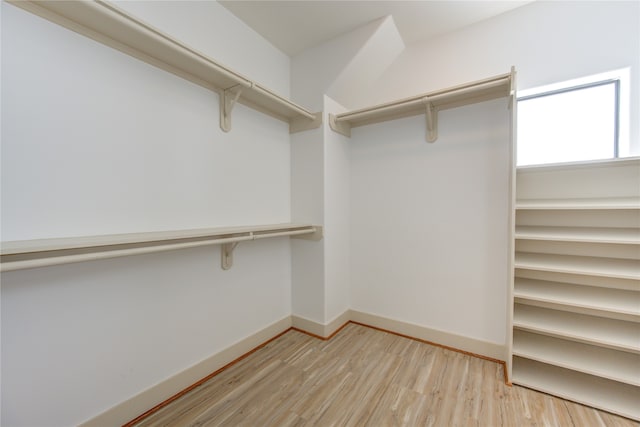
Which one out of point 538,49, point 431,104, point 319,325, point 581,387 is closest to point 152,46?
point 431,104

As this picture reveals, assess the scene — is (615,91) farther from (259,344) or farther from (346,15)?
(259,344)

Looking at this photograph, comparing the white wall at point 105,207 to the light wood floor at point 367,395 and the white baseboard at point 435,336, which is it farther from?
the white baseboard at point 435,336

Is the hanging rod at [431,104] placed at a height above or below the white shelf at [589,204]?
above

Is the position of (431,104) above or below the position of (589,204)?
above

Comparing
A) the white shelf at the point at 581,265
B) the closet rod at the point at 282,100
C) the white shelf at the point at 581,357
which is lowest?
the white shelf at the point at 581,357

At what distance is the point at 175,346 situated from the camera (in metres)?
1.52

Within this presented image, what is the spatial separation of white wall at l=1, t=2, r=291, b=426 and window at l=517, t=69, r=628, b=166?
7.31 ft

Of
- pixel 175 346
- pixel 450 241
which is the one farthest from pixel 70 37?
pixel 450 241

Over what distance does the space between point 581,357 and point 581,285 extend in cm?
44

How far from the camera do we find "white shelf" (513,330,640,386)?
1386 millimetres

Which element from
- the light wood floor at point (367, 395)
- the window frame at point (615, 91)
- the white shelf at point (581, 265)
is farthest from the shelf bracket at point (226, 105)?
the window frame at point (615, 91)

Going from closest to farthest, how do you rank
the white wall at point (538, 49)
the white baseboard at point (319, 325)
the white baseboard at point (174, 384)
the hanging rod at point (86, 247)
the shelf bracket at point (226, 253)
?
the hanging rod at point (86, 247) → the white baseboard at point (174, 384) → the white wall at point (538, 49) → the shelf bracket at point (226, 253) → the white baseboard at point (319, 325)

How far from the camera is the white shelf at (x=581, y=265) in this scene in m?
1.38

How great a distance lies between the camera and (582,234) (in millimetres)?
1497
